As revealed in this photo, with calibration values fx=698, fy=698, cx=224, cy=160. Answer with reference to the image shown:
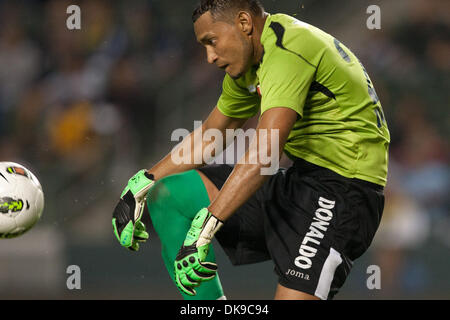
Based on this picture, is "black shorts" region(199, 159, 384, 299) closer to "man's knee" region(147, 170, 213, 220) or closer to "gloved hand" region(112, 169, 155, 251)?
"man's knee" region(147, 170, 213, 220)

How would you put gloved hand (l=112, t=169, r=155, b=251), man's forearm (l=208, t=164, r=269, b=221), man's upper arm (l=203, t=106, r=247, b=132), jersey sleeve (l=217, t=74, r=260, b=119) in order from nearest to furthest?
1. man's forearm (l=208, t=164, r=269, b=221)
2. gloved hand (l=112, t=169, r=155, b=251)
3. jersey sleeve (l=217, t=74, r=260, b=119)
4. man's upper arm (l=203, t=106, r=247, b=132)

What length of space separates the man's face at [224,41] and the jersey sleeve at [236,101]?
1.10ft

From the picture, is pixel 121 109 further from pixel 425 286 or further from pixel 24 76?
pixel 425 286

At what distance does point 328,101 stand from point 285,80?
296 millimetres

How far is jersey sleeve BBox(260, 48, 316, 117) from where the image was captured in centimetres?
265

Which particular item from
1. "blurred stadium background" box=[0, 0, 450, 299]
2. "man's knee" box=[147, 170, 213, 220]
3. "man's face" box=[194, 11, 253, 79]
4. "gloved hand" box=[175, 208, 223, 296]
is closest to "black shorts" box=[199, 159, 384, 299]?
"man's knee" box=[147, 170, 213, 220]

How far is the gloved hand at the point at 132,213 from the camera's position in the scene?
3.12 meters

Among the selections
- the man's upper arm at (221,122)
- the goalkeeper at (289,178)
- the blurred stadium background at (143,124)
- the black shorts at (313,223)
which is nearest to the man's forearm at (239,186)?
the goalkeeper at (289,178)

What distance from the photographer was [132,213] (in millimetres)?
3135

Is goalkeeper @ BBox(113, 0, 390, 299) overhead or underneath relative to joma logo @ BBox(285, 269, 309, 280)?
overhead

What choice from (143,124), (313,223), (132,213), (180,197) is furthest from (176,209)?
(143,124)

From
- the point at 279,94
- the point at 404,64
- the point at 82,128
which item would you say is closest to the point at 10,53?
the point at 82,128

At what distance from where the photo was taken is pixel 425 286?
5.76 metres

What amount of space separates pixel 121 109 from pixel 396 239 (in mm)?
2687
